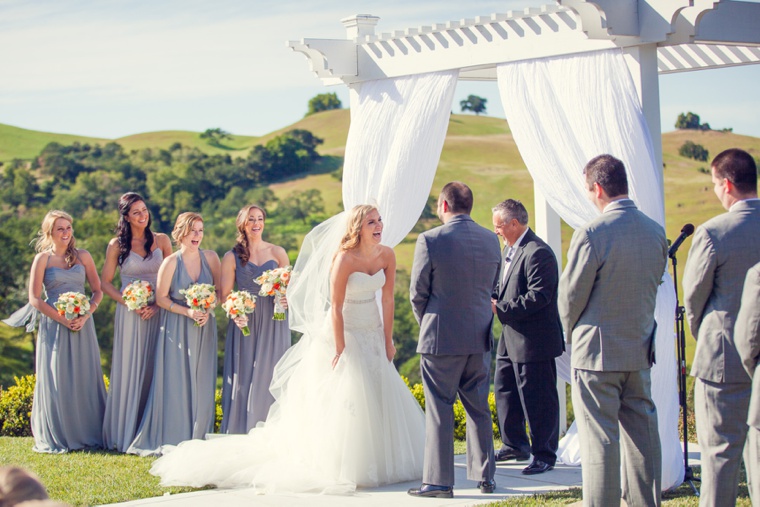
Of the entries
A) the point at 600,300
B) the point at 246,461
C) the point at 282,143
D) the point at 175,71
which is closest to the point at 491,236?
the point at 600,300

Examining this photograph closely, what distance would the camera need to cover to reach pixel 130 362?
7863mm

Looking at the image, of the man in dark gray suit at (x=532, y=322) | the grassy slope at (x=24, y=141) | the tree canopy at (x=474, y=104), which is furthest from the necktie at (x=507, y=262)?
the grassy slope at (x=24, y=141)

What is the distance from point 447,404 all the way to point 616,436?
1277mm

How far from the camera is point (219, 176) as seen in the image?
50.7 m

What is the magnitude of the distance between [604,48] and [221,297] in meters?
3.49

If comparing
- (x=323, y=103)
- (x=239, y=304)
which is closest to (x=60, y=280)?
(x=239, y=304)

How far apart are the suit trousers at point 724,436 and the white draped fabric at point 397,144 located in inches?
119

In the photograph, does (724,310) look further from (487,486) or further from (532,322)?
(532,322)

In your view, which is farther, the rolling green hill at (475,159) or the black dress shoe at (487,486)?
the rolling green hill at (475,159)

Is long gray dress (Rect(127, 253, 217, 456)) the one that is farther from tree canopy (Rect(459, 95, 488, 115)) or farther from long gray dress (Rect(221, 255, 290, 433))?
tree canopy (Rect(459, 95, 488, 115))

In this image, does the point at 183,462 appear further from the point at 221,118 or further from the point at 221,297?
the point at 221,118

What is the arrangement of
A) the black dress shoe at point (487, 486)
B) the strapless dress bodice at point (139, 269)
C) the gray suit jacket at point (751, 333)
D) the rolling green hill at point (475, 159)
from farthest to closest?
the rolling green hill at point (475, 159) → the strapless dress bodice at point (139, 269) → the black dress shoe at point (487, 486) → the gray suit jacket at point (751, 333)

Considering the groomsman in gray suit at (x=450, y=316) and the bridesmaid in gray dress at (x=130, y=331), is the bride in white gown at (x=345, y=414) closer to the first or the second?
the groomsman in gray suit at (x=450, y=316)

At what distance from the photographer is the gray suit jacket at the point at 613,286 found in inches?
187
